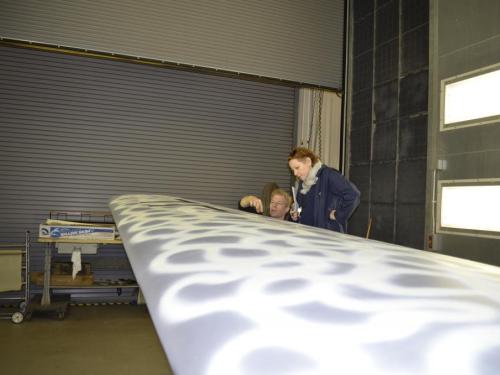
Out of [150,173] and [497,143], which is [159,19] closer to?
[150,173]

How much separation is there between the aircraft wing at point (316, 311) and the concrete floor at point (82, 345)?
99.3 inches

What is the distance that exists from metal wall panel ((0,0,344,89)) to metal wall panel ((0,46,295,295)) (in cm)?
53

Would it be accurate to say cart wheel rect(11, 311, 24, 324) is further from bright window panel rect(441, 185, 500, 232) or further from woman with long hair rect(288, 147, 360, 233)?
bright window panel rect(441, 185, 500, 232)

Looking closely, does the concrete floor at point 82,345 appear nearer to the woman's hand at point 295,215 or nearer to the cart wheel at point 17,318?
the cart wheel at point 17,318

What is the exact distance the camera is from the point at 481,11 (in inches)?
126

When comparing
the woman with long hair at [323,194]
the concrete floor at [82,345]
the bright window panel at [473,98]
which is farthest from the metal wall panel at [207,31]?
the concrete floor at [82,345]

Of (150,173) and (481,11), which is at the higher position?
(481,11)

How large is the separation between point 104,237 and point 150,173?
1.11 meters

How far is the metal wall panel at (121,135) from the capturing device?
4520 mm

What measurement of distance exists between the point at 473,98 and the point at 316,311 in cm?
347

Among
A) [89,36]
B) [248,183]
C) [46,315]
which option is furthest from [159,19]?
[46,315]

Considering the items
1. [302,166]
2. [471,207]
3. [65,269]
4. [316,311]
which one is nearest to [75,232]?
[65,269]

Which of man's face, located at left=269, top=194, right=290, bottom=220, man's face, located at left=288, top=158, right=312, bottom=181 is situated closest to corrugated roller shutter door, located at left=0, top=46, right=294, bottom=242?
man's face, located at left=269, top=194, right=290, bottom=220

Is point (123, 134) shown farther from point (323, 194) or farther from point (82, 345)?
point (323, 194)
